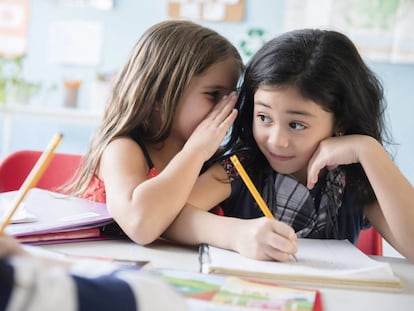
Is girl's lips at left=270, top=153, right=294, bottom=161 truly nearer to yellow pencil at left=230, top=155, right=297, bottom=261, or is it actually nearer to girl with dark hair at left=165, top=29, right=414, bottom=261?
girl with dark hair at left=165, top=29, right=414, bottom=261

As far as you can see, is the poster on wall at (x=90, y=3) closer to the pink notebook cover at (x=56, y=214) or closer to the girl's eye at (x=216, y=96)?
the girl's eye at (x=216, y=96)

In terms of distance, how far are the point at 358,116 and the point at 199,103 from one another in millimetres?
300

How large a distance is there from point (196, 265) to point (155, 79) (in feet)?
1.54

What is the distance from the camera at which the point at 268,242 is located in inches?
31.8

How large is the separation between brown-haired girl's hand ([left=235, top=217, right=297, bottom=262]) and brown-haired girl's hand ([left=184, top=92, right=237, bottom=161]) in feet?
0.75

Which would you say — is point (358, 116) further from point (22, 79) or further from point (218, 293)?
point (22, 79)

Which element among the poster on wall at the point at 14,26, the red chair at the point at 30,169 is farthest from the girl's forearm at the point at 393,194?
the poster on wall at the point at 14,26

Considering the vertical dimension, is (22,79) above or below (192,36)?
below

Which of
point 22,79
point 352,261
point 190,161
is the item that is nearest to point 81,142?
point 22,79

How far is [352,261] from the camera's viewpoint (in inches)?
33.3

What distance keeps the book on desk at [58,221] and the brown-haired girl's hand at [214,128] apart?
20 cm

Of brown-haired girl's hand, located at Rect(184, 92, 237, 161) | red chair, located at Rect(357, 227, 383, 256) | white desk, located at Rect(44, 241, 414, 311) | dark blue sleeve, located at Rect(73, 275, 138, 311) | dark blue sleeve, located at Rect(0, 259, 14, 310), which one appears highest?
dark blue sleeve, located at Rect(0, 259, 14, 310)

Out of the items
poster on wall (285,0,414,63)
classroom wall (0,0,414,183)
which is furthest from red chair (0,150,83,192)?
poster on wall (285,0,414,63)

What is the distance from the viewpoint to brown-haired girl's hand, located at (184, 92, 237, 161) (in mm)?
1037
